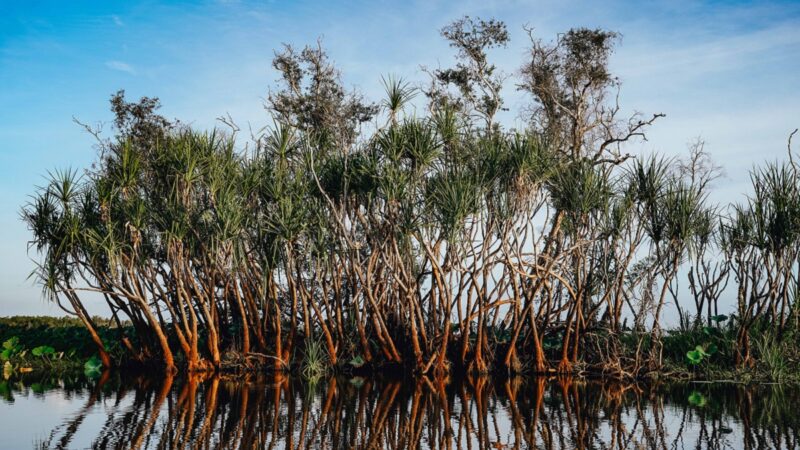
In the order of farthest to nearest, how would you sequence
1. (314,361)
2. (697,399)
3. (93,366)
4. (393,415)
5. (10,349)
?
(10,349) → (93,366) → (314,361) → (697,399) → (393,415)

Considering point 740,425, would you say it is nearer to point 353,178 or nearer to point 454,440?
point 454,440

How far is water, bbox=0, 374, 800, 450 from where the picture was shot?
853 centimetres

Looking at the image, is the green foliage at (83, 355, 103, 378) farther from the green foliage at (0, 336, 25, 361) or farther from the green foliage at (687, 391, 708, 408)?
the green foliage at (687, 391, 708, 408)

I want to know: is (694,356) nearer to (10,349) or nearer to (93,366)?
(93,366)

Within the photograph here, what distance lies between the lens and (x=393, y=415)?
10.3 metres

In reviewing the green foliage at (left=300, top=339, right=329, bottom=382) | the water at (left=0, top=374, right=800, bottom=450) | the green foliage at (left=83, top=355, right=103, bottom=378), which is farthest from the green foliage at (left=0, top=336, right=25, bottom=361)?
the green foliage at (left=300, top=339, right=329, bottom=382)

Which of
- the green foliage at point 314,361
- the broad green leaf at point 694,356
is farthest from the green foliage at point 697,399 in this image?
the green foliage at point 314,361

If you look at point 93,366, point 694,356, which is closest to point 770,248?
point 694,356

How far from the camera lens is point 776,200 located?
14.9 meters

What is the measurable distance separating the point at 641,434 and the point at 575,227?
21.7 feet

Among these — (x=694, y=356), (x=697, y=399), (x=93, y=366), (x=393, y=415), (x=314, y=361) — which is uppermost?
(x=694, y=356)

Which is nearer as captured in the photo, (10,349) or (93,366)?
(93,366)

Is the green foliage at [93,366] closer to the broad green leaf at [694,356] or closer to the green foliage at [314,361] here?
the green foliage at [314,361]

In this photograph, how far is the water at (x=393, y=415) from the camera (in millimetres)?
8532
